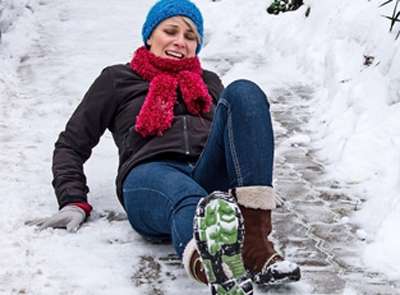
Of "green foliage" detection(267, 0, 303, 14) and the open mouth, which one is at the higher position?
the open mouth

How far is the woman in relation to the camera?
2225mm

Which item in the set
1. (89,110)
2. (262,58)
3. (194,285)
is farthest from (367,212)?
(262,58)

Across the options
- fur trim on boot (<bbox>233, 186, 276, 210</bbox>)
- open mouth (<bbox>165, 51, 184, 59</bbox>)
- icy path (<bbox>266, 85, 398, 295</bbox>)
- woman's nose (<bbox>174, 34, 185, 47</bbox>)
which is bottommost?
icy path (<bbox>266, 85, 398, 295</bbox>)

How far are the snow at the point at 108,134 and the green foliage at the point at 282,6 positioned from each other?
0.16m

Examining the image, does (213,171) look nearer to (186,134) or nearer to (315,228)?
(186,134)

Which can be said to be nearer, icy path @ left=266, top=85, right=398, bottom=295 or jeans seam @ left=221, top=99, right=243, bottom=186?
jeans seam @ left=221, top=99, right=243, bottom=186

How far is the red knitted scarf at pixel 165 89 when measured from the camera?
10.2ft

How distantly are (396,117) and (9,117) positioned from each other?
8.88 feet

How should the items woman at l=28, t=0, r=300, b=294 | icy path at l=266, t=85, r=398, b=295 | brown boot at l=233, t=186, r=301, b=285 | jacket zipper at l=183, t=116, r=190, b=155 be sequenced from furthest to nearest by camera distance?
1. jacket zipper at l=183, t=116, r=190, b=155
2. icy path at l=266, t=85, r=398, b=295
3. brown boot at l=233, t=186, r=301, b=285
4. woman at l=28, t=0, r=300, b=294

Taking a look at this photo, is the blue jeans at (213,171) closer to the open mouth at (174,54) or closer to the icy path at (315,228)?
the icy path at (315,228)

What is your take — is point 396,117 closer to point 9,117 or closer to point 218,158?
point 218,158

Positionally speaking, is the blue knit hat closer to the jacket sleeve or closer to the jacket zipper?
the jacket sleeve

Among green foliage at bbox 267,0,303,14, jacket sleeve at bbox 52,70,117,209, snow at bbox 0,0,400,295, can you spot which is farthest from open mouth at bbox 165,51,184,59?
green foliage at bbox 267,0,303,14

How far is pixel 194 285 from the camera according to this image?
2.68m
